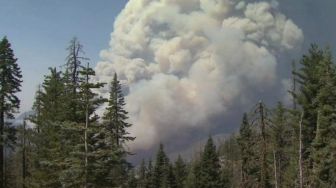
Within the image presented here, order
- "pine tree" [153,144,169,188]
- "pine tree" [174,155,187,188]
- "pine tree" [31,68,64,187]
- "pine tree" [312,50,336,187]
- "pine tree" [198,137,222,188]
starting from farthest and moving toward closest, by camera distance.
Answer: "pine tree" [174,155,187,188], "pine tree" [153,144,169,188], "pine tree" [198,137,222,188], "pine tree" [312,50,336,187], "pine tree" [31,68,64,187]

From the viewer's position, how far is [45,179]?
4775cm

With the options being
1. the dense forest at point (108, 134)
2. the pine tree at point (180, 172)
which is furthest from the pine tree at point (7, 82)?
the pine tree at point (180, 172)

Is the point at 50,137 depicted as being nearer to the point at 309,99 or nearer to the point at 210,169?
the point at 309,99

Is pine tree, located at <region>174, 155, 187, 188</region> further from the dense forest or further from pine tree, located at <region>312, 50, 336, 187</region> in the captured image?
pine tree, located at <region>312, 50, 336, 187</region>

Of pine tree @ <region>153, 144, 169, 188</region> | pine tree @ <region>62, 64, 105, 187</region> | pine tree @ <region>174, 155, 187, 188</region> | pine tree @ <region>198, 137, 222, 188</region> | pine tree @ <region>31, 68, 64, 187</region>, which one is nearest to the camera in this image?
pine tree @ <region>62, 64, 105, 187</region>

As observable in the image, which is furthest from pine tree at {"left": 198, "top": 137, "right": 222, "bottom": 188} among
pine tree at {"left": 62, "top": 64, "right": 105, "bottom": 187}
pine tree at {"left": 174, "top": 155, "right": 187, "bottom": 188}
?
pine tree at {"left": 62, "top": 64, "right": 105, "bottom": 187}

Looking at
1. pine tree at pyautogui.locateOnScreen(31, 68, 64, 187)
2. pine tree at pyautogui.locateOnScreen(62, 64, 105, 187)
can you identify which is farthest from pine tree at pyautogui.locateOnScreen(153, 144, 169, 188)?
pine tree at pyautogui.locateOnScreen(62, 64, 105, 187)

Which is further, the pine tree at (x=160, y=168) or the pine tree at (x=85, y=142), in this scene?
the pine tree at (x=160, y=168)

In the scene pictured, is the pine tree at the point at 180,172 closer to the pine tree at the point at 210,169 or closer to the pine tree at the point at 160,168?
the pine tree at the point at 160,168

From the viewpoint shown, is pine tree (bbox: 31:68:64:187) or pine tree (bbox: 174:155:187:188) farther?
pine tree (bbox: 174:155:187:188)

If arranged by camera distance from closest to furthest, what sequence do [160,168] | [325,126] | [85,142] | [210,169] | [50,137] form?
1. [85,142]
2. [50,137]
3. [325,126]
4. [210,169]
5. [160,168]

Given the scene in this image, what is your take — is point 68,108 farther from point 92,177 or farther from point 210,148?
point 210,148

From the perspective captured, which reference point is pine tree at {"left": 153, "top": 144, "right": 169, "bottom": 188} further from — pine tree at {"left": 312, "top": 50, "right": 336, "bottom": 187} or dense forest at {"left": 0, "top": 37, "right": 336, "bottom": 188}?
pine tree at {"left": 312, "top": 50, "right": 336, "bottom": 187}

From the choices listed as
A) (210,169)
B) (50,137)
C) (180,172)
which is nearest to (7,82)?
(50,137)
